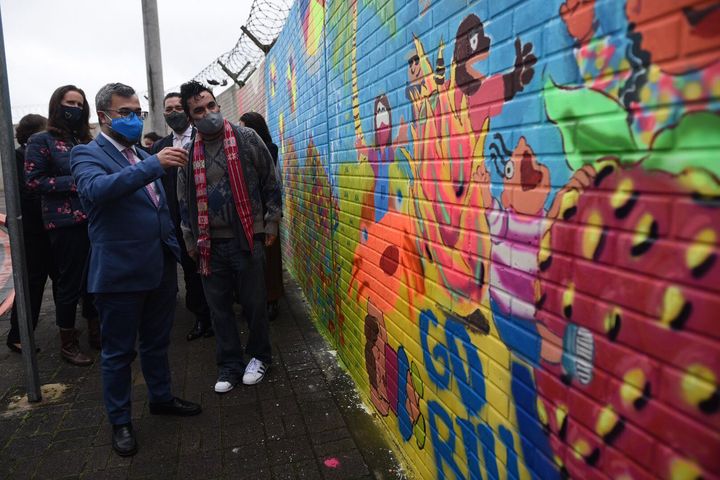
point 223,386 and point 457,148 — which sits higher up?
point 457,148

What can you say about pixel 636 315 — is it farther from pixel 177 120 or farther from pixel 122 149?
pixel 177 120

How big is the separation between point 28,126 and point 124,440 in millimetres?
3154

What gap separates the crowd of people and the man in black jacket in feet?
0.05

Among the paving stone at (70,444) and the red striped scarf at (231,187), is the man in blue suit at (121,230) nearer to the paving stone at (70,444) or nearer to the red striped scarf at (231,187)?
the paving stone at (70,444)

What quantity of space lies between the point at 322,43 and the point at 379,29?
1409 millimetres

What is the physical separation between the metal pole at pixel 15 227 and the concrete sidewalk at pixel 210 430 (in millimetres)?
285

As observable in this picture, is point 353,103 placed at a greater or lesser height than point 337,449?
greater

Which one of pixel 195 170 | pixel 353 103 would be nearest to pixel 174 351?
pixel 195 170

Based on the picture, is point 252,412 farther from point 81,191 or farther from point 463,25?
point 463,25

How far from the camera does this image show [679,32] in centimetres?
93

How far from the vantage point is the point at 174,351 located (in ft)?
14.1

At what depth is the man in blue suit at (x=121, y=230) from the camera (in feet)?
8.48

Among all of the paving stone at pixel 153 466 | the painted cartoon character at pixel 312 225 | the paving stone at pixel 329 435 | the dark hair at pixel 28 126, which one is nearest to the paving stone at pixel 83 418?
the paving stone at pixel 153 466

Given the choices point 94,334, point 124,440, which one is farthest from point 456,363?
point 94,334
